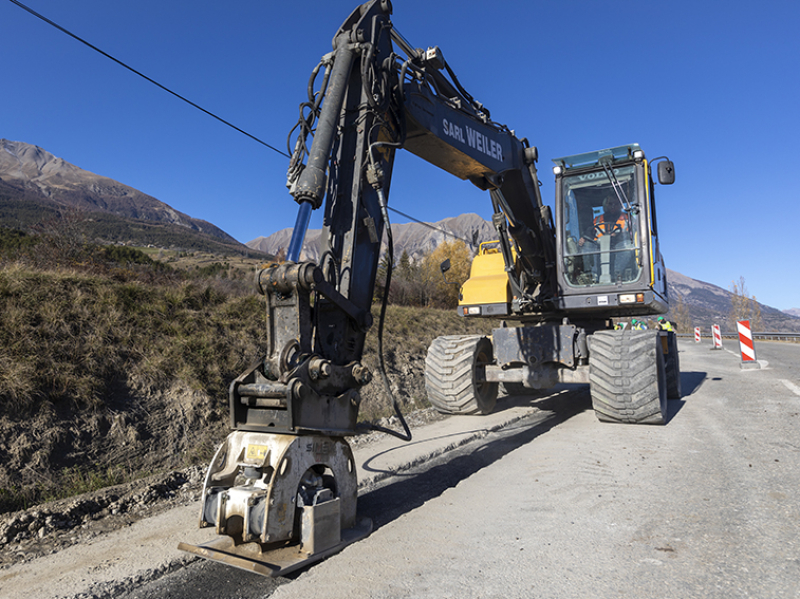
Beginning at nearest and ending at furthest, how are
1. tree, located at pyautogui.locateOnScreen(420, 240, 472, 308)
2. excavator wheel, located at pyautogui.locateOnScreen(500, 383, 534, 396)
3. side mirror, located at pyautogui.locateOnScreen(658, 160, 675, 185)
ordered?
side mirror, located at pyautogui.locateOnScreen(658, 160, 675, 185), excavator wheel, located at pyautogui.locateOnScreen(500, 383, 534, 396), tree, located at pyautogui.locateOnScreen(420, 240, 472, 308)

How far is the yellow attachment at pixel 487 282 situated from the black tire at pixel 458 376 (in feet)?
2.25

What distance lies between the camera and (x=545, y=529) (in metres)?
3.71

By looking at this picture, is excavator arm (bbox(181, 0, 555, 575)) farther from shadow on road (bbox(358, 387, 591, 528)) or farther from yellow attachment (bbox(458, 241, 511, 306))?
yellow attachment (bbox(458, 241, 511, 306))

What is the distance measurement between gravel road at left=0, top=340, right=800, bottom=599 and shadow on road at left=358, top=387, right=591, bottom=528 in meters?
0.02

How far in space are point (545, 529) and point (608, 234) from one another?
5507mm

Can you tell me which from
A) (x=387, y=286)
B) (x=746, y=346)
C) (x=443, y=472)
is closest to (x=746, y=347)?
(x=746, y=346)

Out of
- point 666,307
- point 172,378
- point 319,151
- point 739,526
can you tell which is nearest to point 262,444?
point 319,151

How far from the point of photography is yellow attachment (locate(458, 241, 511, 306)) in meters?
8.40

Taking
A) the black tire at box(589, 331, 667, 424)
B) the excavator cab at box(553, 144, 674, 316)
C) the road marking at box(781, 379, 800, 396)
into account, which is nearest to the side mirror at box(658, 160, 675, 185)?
the excavator cab at box(553, 144, 674, 316)

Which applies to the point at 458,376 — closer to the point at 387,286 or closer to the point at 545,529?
the point at 387,286

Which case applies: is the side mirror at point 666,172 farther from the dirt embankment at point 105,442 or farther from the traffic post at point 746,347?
the traffic post at point 746,347

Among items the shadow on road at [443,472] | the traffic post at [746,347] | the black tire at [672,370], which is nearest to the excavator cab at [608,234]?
the black tire at [672,370]

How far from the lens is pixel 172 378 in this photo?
705cm

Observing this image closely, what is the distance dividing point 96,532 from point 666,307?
8.50 meters
